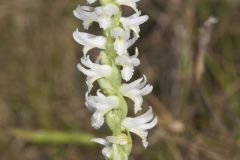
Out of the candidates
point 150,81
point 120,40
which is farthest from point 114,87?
point 150,81

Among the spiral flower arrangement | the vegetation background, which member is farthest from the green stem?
the vegetation background

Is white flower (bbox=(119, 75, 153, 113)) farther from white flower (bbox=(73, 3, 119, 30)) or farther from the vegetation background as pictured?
the vegetation background

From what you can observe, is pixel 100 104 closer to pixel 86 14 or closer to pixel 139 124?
pixel 139 124

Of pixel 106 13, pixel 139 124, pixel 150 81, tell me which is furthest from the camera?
pixel 150 81

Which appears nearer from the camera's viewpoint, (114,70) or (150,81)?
(114,70)

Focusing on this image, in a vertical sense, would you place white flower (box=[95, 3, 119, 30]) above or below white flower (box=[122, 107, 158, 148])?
above

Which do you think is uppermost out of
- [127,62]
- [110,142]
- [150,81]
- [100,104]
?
[127,62]

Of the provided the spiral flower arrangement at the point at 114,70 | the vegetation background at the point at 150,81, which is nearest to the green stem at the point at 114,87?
the spiral flower arrangement at the point at 114,70
